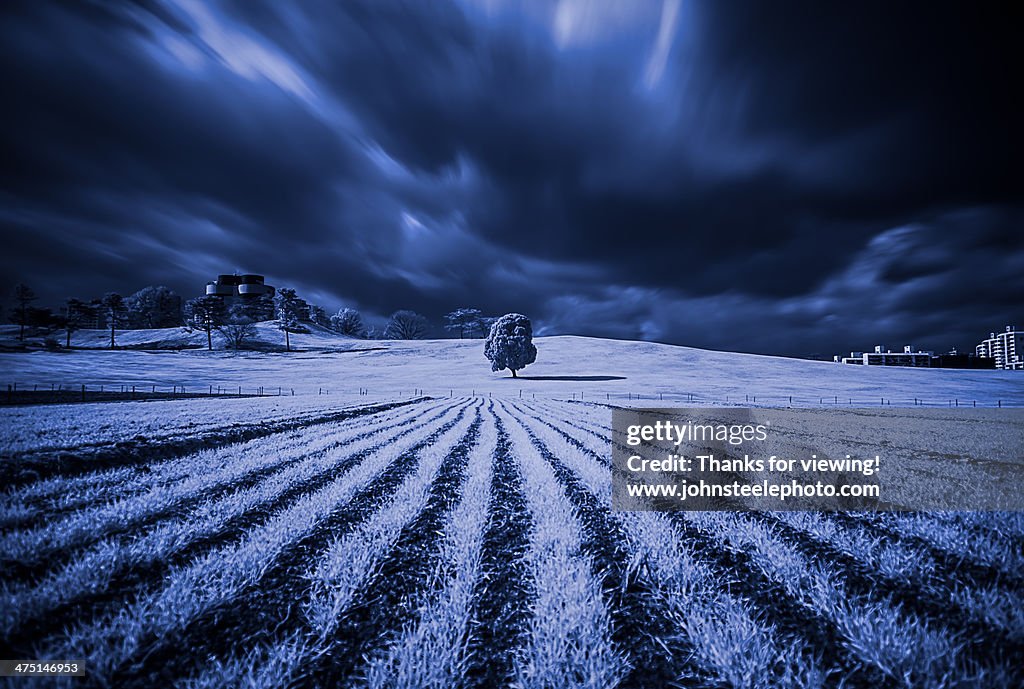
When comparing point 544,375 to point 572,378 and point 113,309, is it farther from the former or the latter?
point 113,309

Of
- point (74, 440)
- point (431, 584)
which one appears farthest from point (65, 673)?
point (74, 440)

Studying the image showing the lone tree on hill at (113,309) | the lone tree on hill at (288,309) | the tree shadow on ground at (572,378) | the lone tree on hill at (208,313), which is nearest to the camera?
the tree shadow on ground at (572,378)

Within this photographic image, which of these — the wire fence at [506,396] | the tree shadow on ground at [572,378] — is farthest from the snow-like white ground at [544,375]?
the wire fence at [506,396]

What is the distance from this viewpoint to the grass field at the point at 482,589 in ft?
9.24

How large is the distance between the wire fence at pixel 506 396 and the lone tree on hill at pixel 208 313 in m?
43.3

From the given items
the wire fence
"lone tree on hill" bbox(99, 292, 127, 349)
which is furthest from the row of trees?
the wire fence

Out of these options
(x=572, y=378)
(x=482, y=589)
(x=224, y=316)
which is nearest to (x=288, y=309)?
(x=224, y=316)

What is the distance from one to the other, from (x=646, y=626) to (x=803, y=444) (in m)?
12.6

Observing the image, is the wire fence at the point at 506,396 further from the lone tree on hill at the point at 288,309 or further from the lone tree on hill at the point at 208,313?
the lone tree on hill at the point at 288,309

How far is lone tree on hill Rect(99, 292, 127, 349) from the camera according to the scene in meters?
64.5

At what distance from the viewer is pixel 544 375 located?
191 feet

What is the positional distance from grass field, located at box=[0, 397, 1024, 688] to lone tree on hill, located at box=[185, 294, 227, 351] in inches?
3471

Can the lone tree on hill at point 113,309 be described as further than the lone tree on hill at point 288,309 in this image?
No

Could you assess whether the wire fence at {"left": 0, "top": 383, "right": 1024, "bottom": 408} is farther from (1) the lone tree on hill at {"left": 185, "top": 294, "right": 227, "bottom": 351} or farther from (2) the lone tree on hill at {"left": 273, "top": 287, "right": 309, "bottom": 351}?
(2) the lone tree on hill at {"left": 273, "top": 287, "right": 309, "bottom": 351}
